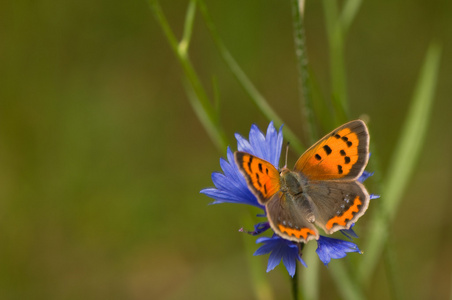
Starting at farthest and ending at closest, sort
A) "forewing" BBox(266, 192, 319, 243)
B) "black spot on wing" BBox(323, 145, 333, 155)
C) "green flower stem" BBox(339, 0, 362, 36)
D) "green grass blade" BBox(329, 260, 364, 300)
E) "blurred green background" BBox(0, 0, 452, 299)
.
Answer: "blurred green background" BBox(0, 0, 452, 299)
"green flower stem" BBox(339, 0, 362, 36)
"green grass blade" BBox(329, 260, 364, 300)
"black spot on wing" BBox(323, 145, 333, 155)
"forewing" BBox(266, 192, 319, 243)

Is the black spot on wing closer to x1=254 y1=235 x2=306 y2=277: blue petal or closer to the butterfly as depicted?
the butterfly

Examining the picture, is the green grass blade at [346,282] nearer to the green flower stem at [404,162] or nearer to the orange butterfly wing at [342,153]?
the green flower stem at [404,162]

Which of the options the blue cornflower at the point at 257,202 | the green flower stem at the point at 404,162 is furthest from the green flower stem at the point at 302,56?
the green flower stem at the point at 404,162

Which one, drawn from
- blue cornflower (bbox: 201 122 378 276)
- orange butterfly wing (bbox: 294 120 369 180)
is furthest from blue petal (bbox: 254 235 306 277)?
orange butterfly wing (bbox: 294 120 369 180)

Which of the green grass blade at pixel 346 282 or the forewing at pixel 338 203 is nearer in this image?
the forewing at pixel 338 203

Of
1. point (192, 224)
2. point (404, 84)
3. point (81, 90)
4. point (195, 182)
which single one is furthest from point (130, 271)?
point (404, 84)

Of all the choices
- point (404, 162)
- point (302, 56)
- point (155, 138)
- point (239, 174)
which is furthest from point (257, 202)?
point (155, 138)

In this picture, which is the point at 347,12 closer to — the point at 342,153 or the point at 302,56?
the point at 302,56

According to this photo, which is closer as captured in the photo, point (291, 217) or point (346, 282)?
point (291, 217)
